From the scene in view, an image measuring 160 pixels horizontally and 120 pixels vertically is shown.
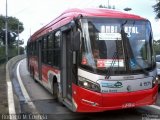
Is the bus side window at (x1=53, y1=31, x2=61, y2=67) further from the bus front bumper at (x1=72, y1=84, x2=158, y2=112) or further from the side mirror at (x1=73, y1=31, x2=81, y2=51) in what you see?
the side mirror at (x1=73, y1=31, x2=81, y2=51)

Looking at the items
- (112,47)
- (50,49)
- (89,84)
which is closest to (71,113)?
(89,84)

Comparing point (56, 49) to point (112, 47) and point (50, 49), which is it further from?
point (112, 47)

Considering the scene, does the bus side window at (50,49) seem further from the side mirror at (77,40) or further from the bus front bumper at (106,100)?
the side mirror at (77,40)

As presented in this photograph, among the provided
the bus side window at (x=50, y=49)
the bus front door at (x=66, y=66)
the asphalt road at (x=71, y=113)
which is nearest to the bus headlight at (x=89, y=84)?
the asphalt road at (x=71, y=113)

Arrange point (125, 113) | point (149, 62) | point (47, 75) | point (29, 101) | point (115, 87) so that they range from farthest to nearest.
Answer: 1. point (47, 75)
2. point (29, 101)
3. point (125, 113)
4. point (149, 62)
5. point (115, 87)

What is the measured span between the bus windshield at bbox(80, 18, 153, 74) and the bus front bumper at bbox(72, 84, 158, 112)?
1.96 ft

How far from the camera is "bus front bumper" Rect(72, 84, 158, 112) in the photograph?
9.31 meters

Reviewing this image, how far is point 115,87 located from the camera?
9.41 meters

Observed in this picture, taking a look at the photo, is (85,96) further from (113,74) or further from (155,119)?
(155,119)

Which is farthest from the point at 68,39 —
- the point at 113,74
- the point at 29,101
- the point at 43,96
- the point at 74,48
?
the point at 43,96

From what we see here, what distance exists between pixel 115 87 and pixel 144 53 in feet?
4.40

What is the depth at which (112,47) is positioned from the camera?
9.63m

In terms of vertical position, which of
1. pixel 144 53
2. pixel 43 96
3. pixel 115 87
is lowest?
pixel 43 96

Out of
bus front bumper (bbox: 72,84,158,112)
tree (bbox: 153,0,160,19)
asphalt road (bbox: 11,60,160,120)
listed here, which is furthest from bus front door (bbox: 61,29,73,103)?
tree (bbox: 153,0,160,19)
